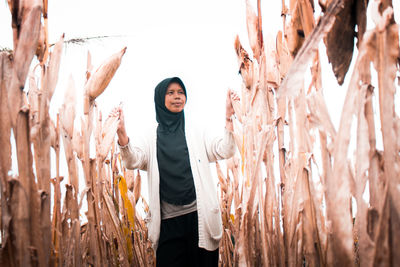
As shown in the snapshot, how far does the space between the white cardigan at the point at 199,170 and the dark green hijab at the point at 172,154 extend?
0.03m

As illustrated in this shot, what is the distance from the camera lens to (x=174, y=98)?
154cm

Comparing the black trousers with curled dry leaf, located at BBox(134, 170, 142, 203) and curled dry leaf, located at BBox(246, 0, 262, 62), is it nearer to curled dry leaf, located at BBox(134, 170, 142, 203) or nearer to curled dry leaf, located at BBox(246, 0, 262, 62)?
curled dry leaf, located at BBox(134, 170, 142, 203)

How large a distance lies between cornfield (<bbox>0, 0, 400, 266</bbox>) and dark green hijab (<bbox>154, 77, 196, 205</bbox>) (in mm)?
316

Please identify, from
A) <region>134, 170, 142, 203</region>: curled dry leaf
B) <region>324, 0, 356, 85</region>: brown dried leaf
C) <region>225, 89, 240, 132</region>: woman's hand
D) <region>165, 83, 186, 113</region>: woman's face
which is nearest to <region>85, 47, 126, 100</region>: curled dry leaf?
<region>225, 89, 240, 132</region>: woman's hand

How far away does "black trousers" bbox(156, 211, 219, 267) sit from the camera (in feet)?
4.49

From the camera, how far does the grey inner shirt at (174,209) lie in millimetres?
1404

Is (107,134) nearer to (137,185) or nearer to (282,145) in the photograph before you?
(282,145)

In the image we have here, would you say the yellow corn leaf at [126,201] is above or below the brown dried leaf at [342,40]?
below

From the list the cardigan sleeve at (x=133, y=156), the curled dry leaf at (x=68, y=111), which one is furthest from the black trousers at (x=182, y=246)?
the curled dry leaf at (x=68, y=111)

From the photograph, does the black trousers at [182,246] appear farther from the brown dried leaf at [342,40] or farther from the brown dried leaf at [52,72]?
the brown dried leaf at [342,40]

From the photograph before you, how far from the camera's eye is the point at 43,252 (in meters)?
0.60

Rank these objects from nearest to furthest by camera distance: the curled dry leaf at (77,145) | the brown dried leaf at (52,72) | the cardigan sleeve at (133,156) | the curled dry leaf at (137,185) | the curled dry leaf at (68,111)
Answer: the brown dried leaf at (52,72) → the curled dry leaf at (68,111) → the curled dry leaf at (77,145) → the cardigan sleeve at (133,156) → the curled dry leaf at (137,185)

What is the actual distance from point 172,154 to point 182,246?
0.40 metres

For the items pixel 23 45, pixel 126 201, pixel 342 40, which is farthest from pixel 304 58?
pixel 126 201
